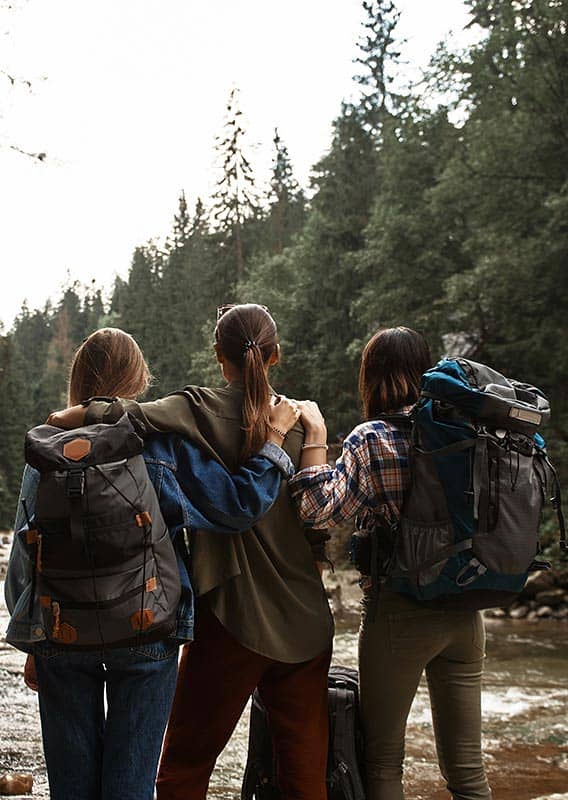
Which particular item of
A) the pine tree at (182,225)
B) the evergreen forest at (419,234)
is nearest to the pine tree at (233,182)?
the evergreen forest at (419,234)

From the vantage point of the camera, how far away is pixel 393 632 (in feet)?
9.30

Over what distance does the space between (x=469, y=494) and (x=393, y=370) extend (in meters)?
0.57

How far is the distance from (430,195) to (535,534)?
1907 centimetres

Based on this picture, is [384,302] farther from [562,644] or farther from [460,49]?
[562,644]

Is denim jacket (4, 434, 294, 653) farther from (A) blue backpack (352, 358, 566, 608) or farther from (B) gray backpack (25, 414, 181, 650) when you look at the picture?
(A) blue backpack (352, 358, 566, 608)

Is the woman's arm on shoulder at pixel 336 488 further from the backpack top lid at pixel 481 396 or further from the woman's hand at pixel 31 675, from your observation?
the woman's hand at pixel 31 675

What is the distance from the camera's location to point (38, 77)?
8062 millimetres

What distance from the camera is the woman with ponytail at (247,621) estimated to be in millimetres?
2709

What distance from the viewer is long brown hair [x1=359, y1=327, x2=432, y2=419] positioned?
9.78 feet

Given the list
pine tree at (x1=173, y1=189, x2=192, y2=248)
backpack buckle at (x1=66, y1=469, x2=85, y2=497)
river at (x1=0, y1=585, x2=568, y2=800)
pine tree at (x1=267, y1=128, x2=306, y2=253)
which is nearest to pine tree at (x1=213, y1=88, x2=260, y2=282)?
pine tree at (x1=267, y1=128, x2=306, y2=253)

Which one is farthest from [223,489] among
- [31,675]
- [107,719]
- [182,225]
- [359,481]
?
[182,225]

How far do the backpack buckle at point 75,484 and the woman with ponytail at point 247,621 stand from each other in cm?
47

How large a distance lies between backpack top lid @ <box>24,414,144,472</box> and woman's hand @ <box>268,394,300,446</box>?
0.58m

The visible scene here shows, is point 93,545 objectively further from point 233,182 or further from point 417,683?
point 233,182
